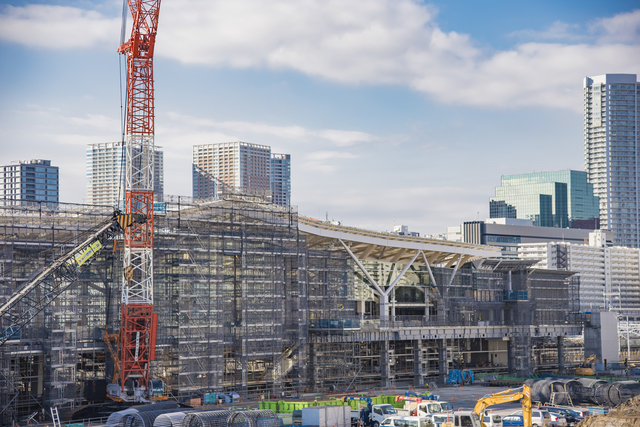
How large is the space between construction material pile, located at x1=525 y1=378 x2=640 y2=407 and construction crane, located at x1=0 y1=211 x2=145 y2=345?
146 feet

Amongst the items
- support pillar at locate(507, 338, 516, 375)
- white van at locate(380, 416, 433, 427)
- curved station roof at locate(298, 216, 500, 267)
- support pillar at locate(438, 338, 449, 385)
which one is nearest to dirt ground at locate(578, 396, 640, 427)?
white van at locate(380, 416, 433, 427)

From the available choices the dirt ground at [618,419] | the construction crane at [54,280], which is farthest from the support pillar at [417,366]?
the dirt ground at [618,419]

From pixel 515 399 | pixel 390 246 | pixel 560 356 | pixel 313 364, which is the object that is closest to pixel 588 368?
pixel 560 356

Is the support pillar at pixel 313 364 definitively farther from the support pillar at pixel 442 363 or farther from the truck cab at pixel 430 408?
the truck cab at pixel 430 408

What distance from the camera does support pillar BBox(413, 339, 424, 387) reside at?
104250 millimetres

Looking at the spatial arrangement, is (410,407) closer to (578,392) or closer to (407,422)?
(407,422)

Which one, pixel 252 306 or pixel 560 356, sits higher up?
pixel 252 306

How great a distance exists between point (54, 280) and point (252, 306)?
2485cm

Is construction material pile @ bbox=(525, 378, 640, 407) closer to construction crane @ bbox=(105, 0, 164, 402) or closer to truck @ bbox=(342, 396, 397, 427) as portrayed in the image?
truck @ bbox=(342, 396, 397, 427)

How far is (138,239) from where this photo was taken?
81.0 m

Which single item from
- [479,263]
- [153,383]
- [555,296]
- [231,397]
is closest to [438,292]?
[479,263]

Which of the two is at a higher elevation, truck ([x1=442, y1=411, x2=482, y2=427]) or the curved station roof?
the curved station roof

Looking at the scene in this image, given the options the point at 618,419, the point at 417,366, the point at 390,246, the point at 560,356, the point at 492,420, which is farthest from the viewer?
the point at 560,356

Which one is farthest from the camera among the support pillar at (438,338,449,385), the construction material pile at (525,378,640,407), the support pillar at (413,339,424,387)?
the support pillar at (438,338,449,385)
